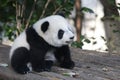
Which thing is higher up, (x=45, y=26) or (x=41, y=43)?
(x=45, y=26)

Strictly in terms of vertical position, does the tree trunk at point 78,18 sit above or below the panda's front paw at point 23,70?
above

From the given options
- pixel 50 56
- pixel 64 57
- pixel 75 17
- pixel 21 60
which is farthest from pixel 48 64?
pixel 75 17

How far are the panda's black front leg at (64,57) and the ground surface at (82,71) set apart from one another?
71mm

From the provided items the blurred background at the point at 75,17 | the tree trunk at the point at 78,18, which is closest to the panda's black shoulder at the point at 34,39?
the blurred background at the point at 75,17

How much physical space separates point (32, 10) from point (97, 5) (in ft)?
8.00

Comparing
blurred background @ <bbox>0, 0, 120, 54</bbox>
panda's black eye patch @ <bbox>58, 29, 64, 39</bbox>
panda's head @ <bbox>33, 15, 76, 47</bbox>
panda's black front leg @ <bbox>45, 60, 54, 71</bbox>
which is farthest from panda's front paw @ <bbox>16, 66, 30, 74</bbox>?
blurred background @ <bbox>0, 0, 120, 54</bbox>

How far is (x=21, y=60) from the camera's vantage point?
4.12 meters

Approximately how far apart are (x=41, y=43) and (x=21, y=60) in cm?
27

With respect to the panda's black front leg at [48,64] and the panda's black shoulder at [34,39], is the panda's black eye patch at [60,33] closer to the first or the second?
the panda's black shoulder at [34,39]

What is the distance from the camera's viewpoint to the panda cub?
4016 millimetres

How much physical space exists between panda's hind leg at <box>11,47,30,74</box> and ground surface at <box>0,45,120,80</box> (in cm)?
6

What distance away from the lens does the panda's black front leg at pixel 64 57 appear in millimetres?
4295

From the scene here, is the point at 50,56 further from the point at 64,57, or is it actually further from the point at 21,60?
the point at 21,60

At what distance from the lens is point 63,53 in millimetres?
4332
